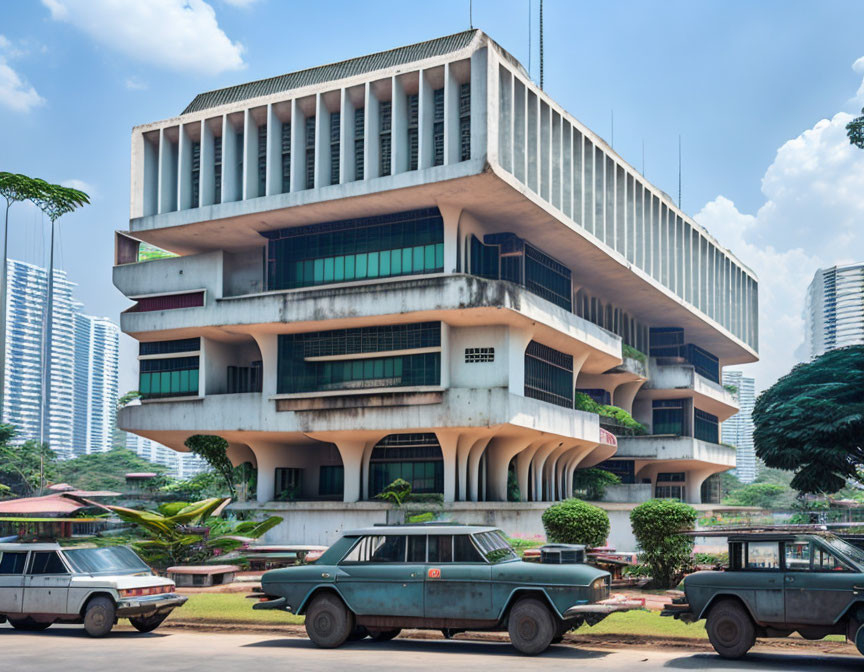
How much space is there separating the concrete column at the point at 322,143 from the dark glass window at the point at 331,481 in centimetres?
1670

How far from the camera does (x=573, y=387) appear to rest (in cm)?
5444

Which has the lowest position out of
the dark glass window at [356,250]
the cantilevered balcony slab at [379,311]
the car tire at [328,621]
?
the car tire at [328,621]

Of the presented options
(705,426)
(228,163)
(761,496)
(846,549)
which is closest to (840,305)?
(761,496)

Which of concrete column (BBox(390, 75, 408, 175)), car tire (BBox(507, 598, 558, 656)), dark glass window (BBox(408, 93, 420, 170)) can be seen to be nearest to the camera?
car tire (BBox(507, 598, 558, 656))

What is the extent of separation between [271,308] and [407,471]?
10.9 meters

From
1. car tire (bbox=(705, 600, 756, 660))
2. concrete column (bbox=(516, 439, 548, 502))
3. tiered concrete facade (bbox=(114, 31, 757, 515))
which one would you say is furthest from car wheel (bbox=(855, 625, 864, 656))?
concrete column (bbox=(516, 439, 548, 502))

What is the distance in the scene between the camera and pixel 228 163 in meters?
50.2

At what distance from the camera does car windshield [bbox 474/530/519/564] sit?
51.9ft

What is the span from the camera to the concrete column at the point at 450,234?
45.1 metres

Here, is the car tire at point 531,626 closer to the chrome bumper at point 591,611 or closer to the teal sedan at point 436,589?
the teal sedan at point 436,589

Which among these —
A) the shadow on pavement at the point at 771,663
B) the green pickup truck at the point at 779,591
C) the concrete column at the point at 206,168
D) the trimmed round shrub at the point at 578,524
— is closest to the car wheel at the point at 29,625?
the shadow on pavement at the point at 771,663

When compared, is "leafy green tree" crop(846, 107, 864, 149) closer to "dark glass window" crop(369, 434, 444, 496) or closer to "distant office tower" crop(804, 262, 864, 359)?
"dark glass window" crop(369, 434, 444, 496)

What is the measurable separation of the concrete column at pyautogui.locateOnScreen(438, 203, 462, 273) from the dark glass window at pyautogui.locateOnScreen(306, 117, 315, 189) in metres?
7.16

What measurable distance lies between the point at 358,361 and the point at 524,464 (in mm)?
10410
